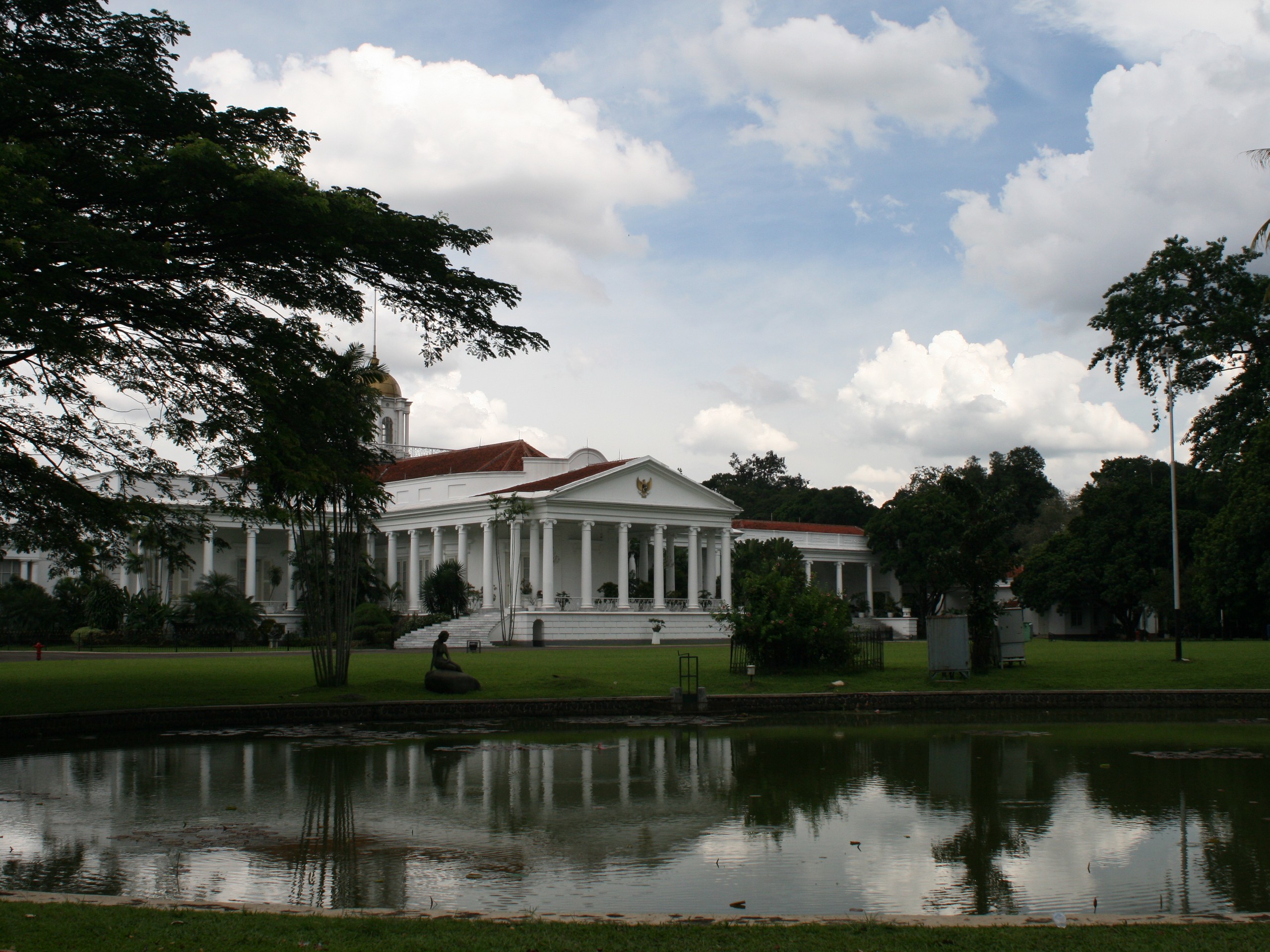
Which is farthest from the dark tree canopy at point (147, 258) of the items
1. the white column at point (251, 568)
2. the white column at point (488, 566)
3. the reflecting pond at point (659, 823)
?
the white column at point (251, 568)

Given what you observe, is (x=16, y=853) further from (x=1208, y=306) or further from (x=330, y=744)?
(x=1208, y=306)

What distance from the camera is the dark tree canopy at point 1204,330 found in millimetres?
34125

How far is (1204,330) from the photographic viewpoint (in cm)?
3484

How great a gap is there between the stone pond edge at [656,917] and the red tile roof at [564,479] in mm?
45745

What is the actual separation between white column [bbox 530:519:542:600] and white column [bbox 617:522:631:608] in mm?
3884

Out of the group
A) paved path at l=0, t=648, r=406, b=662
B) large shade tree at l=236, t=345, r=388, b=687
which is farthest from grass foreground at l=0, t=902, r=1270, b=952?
paved path at l=0, t=648, r=406, b=662

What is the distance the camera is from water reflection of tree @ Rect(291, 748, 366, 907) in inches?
283

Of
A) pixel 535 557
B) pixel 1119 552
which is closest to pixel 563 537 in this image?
pixel 535 557

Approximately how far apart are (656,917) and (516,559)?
4889cm

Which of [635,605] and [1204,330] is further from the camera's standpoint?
[635,605]

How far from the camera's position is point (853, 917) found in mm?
6387

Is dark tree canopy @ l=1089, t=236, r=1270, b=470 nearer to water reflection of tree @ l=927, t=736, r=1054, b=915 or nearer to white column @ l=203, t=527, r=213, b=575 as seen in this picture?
water reflection of tree @ l=927, t=736, r=1054, b=915

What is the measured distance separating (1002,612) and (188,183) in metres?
19.0

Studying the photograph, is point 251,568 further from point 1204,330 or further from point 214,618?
point 1204,330
